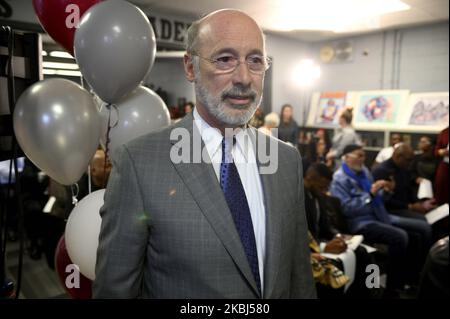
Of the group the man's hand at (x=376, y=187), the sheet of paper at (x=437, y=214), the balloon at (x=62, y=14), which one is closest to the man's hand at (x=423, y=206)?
the sheet of paper at (x=437, y=214)

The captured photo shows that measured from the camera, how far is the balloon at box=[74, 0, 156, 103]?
49.4 inches

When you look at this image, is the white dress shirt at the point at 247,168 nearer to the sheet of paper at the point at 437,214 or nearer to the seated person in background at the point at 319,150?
the sheet of paper at the point at 437,214

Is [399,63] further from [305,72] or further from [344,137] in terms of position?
[344,137]

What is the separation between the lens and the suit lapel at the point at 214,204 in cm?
94

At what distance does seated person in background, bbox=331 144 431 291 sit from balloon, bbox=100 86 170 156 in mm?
2143

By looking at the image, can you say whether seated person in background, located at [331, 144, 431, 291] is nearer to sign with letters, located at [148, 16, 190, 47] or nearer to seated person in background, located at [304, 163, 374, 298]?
seated person in background, located at [304, 163, 374, 298]

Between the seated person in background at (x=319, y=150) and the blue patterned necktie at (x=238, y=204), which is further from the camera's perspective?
the seated person in background at (x=319, y=150)

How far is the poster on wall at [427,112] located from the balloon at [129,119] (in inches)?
207

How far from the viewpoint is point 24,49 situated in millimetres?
1267

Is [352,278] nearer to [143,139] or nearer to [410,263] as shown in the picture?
[410,263]

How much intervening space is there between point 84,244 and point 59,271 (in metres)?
0.37
